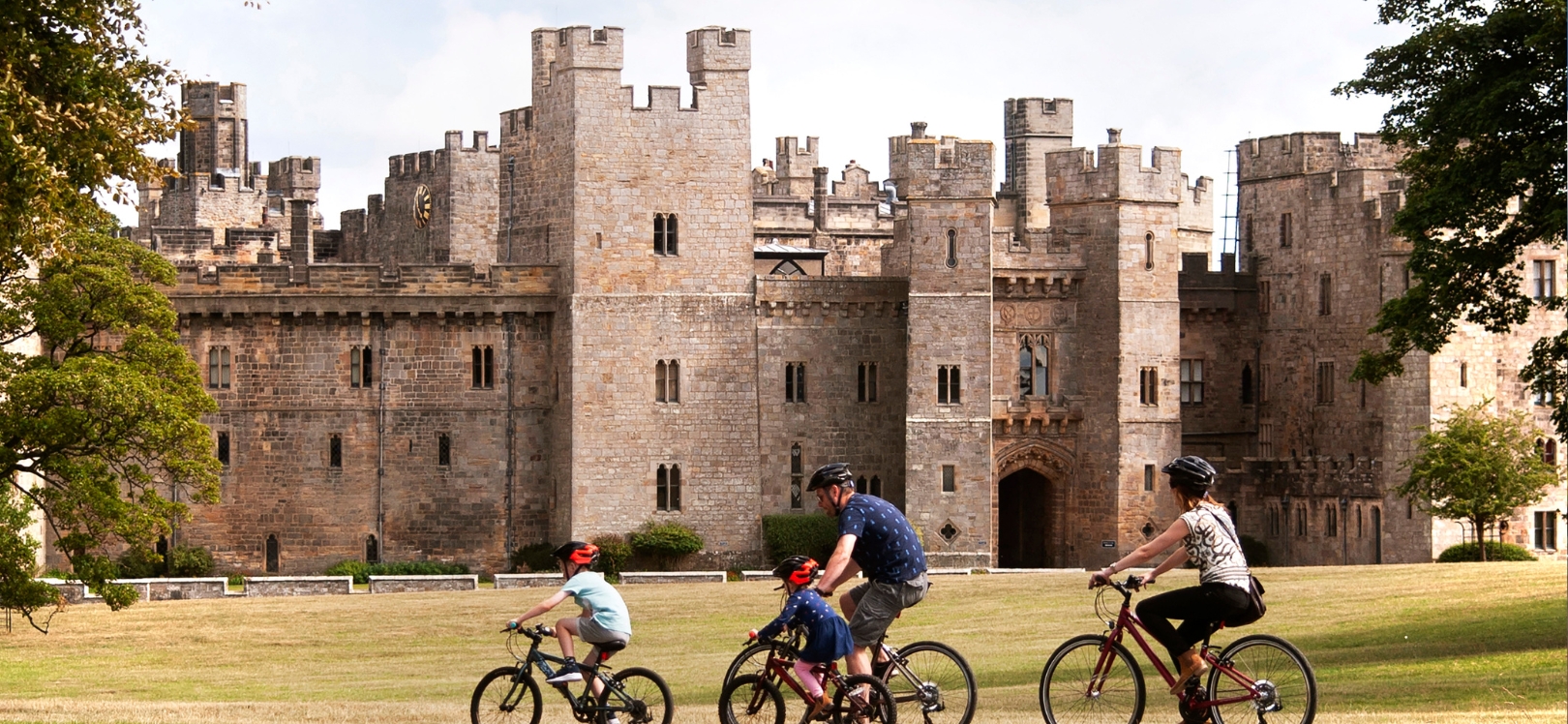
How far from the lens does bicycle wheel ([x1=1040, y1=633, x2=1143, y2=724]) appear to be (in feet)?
58.6

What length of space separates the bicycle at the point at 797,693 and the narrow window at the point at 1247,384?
45858 mm

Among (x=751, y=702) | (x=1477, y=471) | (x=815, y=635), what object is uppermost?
(x=1477, y=471)

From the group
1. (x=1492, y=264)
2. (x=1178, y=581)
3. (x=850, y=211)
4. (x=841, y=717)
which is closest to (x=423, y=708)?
(x=841, y=717)

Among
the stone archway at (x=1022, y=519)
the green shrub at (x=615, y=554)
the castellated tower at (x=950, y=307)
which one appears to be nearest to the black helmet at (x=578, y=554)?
the green shrub at (x=615, y=554)

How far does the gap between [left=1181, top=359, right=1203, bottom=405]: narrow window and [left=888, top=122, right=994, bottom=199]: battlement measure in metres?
9.10

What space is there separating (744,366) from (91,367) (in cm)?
2134

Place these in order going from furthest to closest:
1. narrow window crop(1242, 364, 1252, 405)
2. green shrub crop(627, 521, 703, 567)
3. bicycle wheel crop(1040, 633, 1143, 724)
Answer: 1. narrow window crop(1242, 364, 1252, 405)
2. green shrub crop(627, 521, 703, 567)
3. bicycle wheel crop(1040, 633, 1143, 724)

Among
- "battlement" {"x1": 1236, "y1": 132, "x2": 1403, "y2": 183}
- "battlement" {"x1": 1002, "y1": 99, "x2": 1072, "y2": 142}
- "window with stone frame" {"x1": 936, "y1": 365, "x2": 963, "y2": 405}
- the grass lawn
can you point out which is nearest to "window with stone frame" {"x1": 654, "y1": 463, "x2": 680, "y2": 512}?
the grass lawn

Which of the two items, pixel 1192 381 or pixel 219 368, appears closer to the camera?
pixel 219 368

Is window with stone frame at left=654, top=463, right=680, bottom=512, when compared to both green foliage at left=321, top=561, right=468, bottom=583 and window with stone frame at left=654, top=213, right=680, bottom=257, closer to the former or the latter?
green foliage at left=321, top=561, right=468, bottom=583

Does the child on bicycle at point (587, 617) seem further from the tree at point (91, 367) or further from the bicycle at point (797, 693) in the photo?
the tree at point (91, 367)

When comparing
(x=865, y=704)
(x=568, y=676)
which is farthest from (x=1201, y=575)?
(x=568, y=676)

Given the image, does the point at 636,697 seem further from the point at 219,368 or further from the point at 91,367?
the point at 219,368

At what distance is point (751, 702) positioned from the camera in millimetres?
18500
